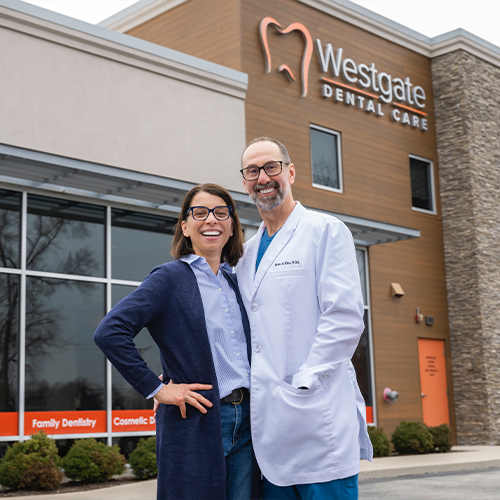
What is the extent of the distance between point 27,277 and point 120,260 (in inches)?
72.2

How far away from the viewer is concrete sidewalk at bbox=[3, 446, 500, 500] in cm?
888

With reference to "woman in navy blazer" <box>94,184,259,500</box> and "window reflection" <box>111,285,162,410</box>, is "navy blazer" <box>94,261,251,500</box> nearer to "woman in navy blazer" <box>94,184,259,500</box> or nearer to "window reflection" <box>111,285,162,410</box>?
"woman in navy blazer" <box>94,184,259,500</box>

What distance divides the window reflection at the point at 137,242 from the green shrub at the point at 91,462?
3084 millimetres

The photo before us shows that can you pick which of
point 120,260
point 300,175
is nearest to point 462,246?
point 300,175

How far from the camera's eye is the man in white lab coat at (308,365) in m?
3.01

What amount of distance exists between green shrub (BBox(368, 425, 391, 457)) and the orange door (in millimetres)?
2720

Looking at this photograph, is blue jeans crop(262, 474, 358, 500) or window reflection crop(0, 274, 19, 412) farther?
window reflection crop(0, 274, 19, 412)

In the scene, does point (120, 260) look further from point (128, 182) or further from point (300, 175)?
point (300, 175)

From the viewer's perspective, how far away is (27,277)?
11.2 meters

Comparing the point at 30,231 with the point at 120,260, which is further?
the point at 120,260

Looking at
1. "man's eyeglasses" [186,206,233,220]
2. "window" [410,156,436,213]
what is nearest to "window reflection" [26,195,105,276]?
"man's eyeglasses" [186,206,233,220]

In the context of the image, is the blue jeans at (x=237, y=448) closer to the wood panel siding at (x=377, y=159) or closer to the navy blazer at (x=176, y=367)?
the navy blazer at (x=176, y=367)

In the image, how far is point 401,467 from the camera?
40.0 feet

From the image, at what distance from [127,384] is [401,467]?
475 centimetres
